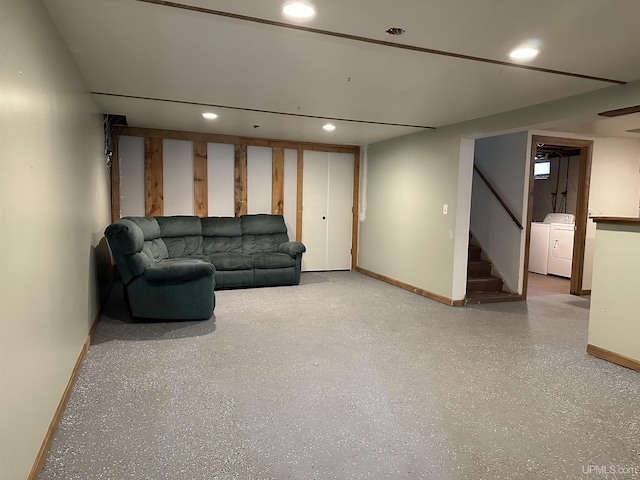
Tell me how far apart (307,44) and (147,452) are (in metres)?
2.37

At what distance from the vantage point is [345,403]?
7.88 ft

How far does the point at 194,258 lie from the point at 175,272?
151 cm

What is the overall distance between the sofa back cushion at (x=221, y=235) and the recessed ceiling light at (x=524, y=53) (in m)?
4.32

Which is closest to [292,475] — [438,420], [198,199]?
[438,420]

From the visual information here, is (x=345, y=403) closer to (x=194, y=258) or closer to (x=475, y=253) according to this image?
(x=194, y=258)

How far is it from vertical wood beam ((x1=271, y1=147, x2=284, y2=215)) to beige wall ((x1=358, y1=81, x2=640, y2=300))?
55.7 inches

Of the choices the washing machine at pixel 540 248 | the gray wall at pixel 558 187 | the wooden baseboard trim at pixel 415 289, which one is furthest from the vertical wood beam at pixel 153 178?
the gray wall at pixel 558 187

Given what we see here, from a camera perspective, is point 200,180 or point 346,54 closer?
point 346,54

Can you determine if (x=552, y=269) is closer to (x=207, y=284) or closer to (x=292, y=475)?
(x=207, y=284)

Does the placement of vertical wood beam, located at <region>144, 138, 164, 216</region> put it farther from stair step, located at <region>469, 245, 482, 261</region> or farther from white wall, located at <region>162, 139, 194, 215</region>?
stair step, located at <region>469, 245, 482, 261</region>

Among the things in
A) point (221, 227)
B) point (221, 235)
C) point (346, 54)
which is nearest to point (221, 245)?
point (221, 235)

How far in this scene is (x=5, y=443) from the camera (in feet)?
4.51

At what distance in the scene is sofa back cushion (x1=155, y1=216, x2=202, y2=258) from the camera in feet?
17.9

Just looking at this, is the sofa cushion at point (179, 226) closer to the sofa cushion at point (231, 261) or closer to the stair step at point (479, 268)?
the sofa cushion at point (231, 261)
